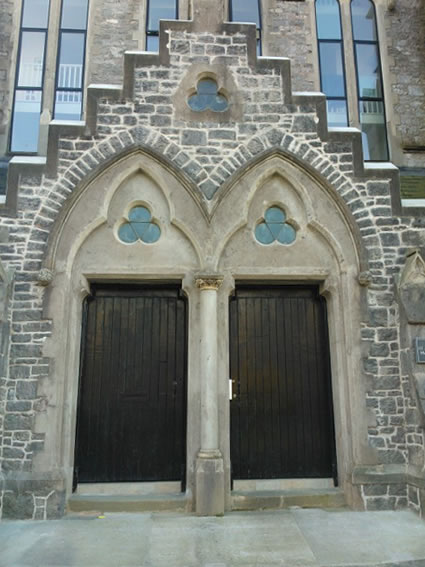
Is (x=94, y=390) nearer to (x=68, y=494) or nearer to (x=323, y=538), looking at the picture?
(x=68, y=494)

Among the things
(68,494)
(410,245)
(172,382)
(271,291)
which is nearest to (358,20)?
(410,245)

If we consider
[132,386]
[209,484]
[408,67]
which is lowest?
[209,484]

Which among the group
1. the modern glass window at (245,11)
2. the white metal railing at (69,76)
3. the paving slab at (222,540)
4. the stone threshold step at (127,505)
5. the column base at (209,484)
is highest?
the modern glass window at (245,11)

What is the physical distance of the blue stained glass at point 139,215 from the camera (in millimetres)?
6840

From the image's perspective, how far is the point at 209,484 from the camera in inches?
229

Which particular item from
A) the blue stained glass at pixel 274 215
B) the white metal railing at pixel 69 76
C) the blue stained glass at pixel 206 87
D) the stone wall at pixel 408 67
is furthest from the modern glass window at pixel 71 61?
the stone wall at pixel 408 67

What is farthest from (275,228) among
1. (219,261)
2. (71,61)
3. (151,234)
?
(71,61)

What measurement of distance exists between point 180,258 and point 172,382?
178cm

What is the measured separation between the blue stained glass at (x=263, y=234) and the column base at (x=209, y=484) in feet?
Result: 9.91

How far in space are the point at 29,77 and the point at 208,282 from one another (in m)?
7.28

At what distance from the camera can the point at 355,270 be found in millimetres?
6621

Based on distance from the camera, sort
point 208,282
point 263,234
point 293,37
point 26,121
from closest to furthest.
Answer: point 208,282 < point 263,234 < point 26,121 < point 293,37

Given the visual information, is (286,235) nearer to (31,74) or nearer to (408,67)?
(408,67)

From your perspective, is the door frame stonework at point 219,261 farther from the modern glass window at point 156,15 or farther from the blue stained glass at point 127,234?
the modern glass window at point 156,15
